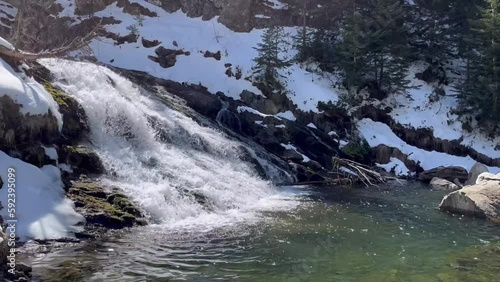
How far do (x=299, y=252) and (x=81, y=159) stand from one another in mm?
7483

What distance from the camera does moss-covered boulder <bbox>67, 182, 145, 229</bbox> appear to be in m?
12.2

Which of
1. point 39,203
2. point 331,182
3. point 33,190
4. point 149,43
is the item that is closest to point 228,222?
point 39,203

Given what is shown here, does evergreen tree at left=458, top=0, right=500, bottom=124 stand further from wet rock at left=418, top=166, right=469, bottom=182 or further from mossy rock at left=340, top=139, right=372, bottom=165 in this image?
mossy rock at left=340, top=139, right=372, bottom=165

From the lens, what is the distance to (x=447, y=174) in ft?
91.4

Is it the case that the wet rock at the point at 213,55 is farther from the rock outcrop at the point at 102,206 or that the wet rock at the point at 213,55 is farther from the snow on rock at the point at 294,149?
the rock outcrop at the point at 102,206

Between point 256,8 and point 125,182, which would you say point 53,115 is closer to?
point 125,182

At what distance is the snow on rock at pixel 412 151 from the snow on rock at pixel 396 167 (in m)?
1.02

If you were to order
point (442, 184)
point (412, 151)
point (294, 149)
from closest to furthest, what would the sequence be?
point (442, 184)
point (294, 149)
point (412, 151)

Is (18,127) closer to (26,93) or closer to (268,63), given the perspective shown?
(26,93)

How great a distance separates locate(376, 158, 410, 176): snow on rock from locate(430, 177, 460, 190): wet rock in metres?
2.58

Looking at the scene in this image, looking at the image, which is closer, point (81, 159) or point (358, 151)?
point (81, 159)

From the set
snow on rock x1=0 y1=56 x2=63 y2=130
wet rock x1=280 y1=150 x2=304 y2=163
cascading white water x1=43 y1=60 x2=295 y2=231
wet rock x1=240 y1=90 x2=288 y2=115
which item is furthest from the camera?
wet rock x1=240 y1=90 x2=288 y2=115

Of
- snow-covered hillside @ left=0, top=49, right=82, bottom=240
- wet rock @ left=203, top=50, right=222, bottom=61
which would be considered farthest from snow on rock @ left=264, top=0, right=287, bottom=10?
snow-covered hillside @ left=0, top=49, right=82, bottom=240

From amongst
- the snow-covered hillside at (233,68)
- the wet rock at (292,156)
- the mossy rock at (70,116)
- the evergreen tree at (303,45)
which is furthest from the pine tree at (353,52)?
the mossy rock at (70,116)
